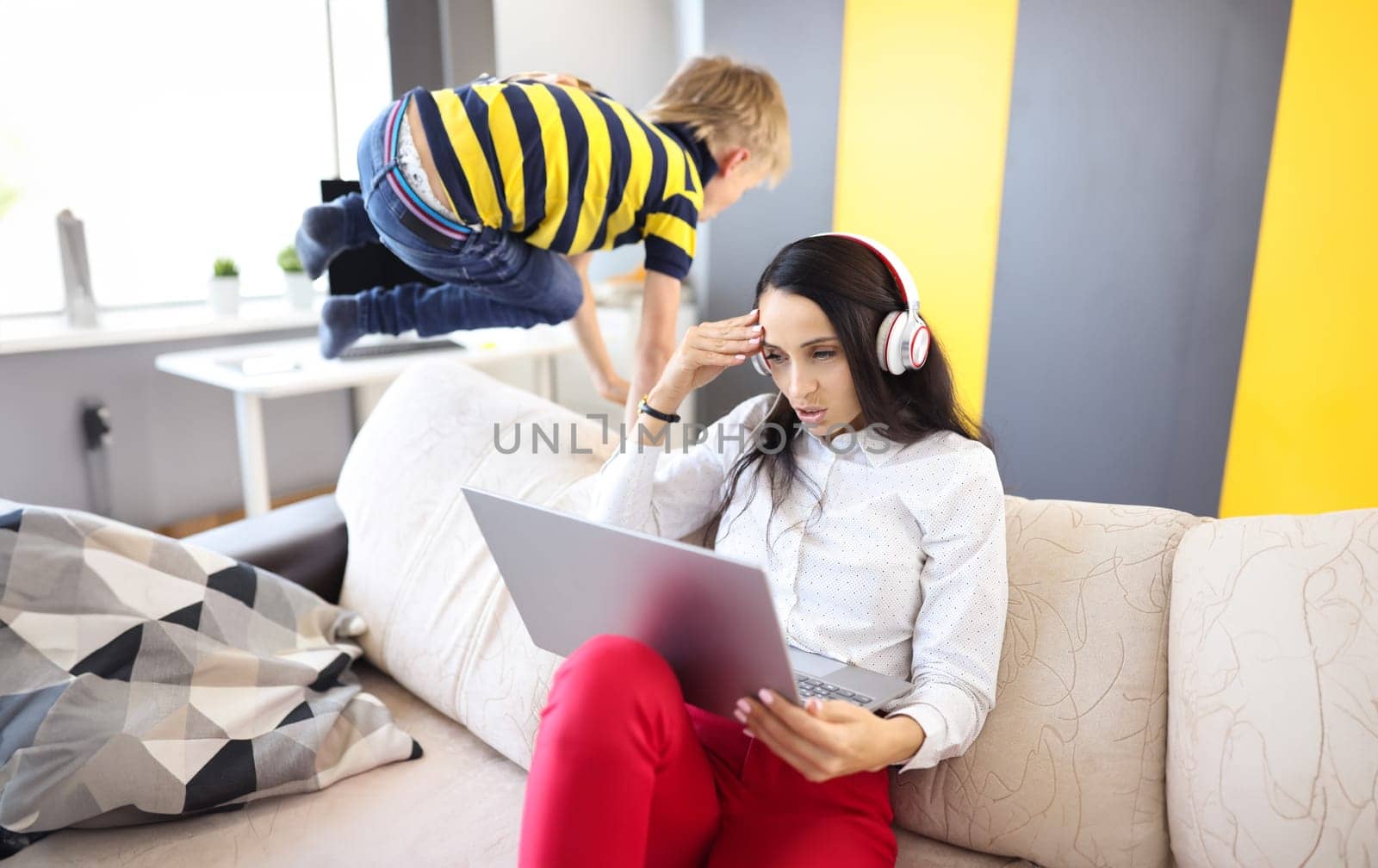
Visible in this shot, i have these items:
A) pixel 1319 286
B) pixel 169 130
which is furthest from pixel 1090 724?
pixel 169 130

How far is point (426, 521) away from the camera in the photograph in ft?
5.21

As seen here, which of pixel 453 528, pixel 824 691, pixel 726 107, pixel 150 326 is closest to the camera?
pixel 824 691

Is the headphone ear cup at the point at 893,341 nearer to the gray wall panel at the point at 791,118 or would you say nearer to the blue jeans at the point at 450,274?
the blue jeans at the point at 450,274

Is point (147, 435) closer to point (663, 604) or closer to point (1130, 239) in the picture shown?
point (663, 604)

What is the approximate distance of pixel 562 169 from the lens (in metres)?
1.57

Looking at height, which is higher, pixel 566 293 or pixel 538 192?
pixel 538 192

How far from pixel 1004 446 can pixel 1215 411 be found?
0.57 m

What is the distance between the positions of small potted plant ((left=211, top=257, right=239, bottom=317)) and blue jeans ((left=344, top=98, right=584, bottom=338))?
48.8 inches

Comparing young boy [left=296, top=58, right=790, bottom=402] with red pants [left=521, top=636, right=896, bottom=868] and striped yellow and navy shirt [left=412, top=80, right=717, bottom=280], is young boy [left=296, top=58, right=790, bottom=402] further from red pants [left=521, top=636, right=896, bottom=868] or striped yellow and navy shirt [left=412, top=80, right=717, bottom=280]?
red pants [left=521, top=636, right=896, bottom=868]

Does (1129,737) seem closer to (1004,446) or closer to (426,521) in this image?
(426,521)

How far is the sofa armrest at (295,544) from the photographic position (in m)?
1.58

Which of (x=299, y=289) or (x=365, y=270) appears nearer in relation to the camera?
(x=365, y=270)

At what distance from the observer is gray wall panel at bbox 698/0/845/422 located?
3102 millimetres

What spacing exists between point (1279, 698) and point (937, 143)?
7.50 ft
